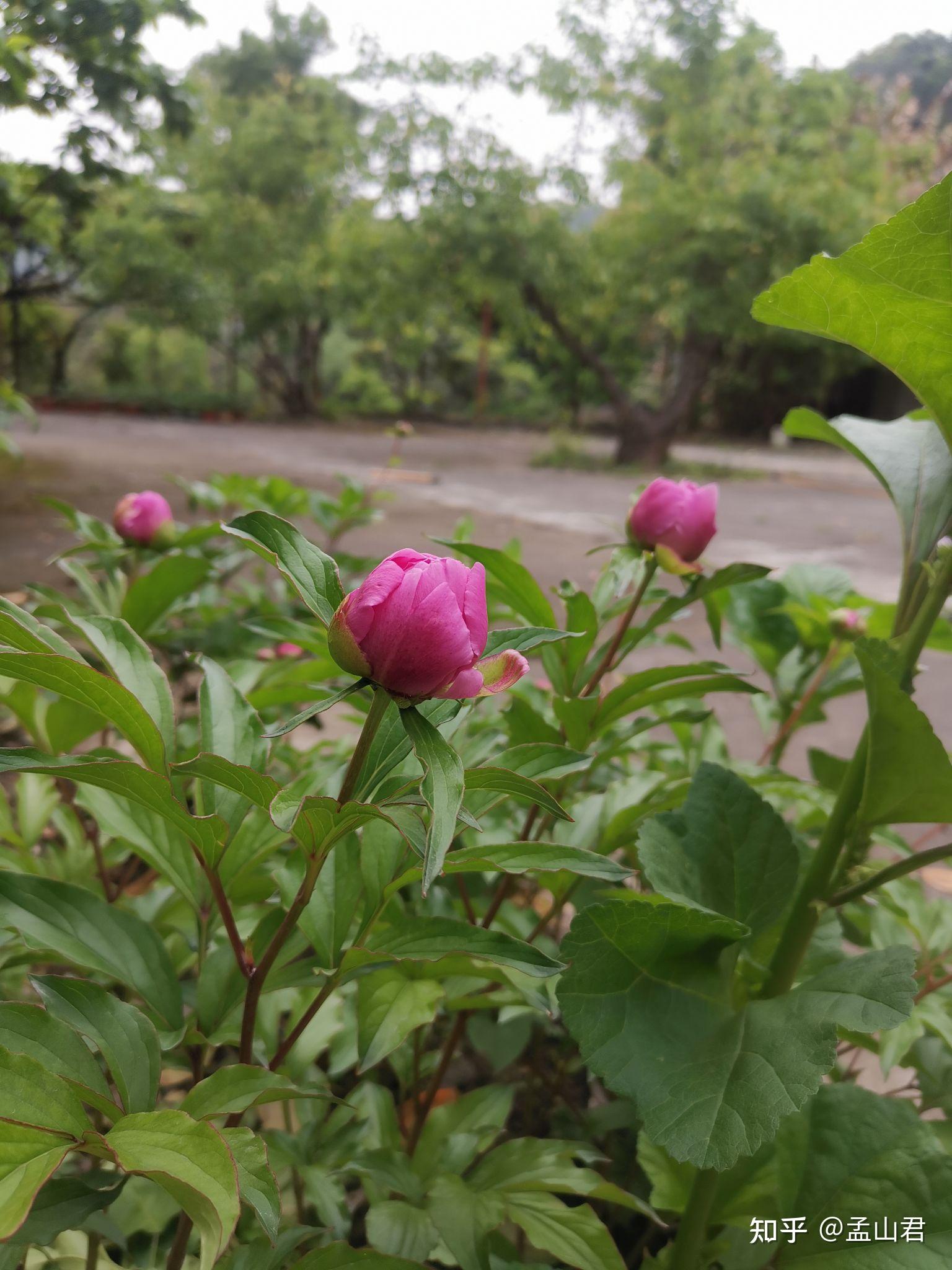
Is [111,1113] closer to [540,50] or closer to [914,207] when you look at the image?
[914,207]

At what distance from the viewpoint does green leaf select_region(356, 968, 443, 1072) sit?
56 centimetres

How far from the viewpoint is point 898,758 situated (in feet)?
1.77

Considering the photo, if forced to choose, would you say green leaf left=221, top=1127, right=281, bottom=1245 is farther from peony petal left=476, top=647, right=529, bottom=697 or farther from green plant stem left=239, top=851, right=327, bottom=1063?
peony petal left=476, top=647, right=529, bottom=697

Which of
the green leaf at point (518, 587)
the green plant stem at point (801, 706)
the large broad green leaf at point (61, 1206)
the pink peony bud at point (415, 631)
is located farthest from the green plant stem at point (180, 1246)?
the green plant stem at point (801, 706)

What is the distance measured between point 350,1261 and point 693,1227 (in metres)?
0.26

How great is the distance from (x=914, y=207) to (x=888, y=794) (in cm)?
35

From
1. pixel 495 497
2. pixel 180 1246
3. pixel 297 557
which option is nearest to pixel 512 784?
pixel 297 557

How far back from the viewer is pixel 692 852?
66 centimetres

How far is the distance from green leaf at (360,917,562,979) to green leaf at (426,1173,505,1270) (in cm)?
23

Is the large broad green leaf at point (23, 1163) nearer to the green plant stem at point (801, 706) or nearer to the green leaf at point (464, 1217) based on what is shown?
the green leaf at point (464, 1217)

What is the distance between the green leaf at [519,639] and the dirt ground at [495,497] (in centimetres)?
49

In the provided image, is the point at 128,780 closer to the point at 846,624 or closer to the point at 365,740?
the point at 365,740

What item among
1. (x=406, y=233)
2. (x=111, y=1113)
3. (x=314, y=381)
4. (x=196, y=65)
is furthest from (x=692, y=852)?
(x=196, y=65)

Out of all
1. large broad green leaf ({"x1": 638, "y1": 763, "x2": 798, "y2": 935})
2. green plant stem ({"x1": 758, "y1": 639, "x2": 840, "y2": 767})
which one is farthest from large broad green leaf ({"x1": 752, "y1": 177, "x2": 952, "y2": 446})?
green plant stem ({"x1": 758, "y1": 639, "x2": 840, "y2": 767})
